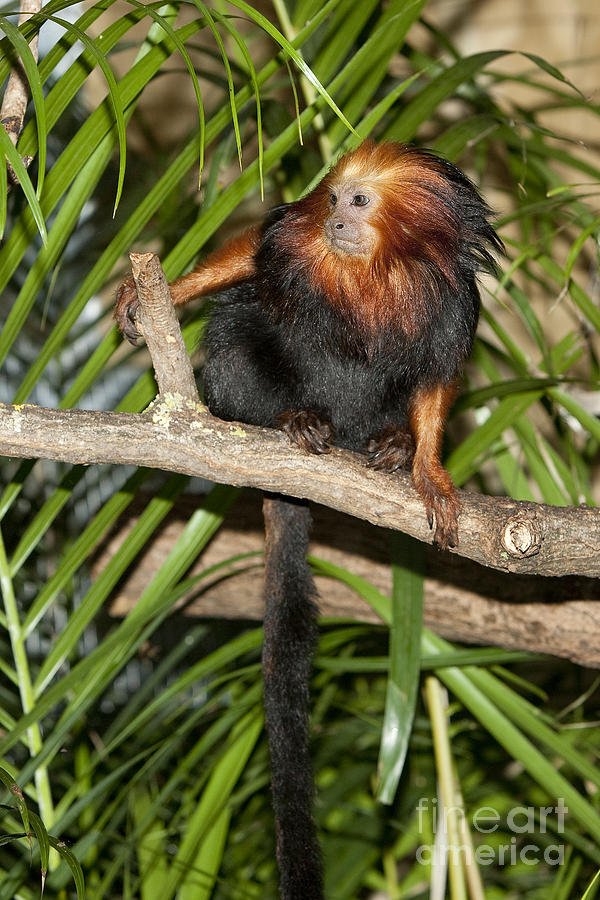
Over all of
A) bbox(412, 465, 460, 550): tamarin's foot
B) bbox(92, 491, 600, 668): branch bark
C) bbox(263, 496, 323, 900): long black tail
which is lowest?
bbox(263, 496, 323, 900): long black tail

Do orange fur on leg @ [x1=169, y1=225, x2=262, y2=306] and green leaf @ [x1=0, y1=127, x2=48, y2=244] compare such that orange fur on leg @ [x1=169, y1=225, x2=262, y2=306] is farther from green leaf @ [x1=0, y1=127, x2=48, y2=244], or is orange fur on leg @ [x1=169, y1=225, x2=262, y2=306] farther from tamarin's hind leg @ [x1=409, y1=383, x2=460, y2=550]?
green leaf @ [x1=0, y1=127, x2=48, y2=244]

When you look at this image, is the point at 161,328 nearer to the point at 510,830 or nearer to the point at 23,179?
the point at 23,179

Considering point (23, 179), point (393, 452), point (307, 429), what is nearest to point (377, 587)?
point (393, 452)

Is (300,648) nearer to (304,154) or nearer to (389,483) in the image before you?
(389,483)

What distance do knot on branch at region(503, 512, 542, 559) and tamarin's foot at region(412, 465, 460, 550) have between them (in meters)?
0.13

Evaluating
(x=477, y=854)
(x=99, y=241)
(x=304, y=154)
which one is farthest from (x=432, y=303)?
(x=477, y=854)

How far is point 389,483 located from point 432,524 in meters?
0.09

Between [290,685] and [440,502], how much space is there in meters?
0.44

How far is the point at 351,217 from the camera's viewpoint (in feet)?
4.87

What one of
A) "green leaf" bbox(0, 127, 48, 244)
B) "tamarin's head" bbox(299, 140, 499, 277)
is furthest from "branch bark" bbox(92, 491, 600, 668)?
"green leaf" bbox(0, 127, 48, 244)

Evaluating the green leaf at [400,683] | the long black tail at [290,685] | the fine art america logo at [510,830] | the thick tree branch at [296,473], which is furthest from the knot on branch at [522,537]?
the fine art america logo at [510,830]

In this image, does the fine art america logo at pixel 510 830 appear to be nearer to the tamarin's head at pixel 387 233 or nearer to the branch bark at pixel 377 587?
the branch bark at pixel 377 587

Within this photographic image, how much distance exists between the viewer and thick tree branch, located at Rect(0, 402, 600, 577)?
1139 millimetres

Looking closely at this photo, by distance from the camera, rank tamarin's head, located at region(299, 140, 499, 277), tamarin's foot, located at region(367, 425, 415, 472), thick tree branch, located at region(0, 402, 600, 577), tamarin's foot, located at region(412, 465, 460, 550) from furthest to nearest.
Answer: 1. tamarin's foot, located at region(367, 425, 415, 472)
2. tamarin's head, located at region(299, 140, 499, 277)
3. tamarin's foot, located at region(412, 465, 460, 550)
4. thick tree branch, located at region(0, 402, 600, 577)
